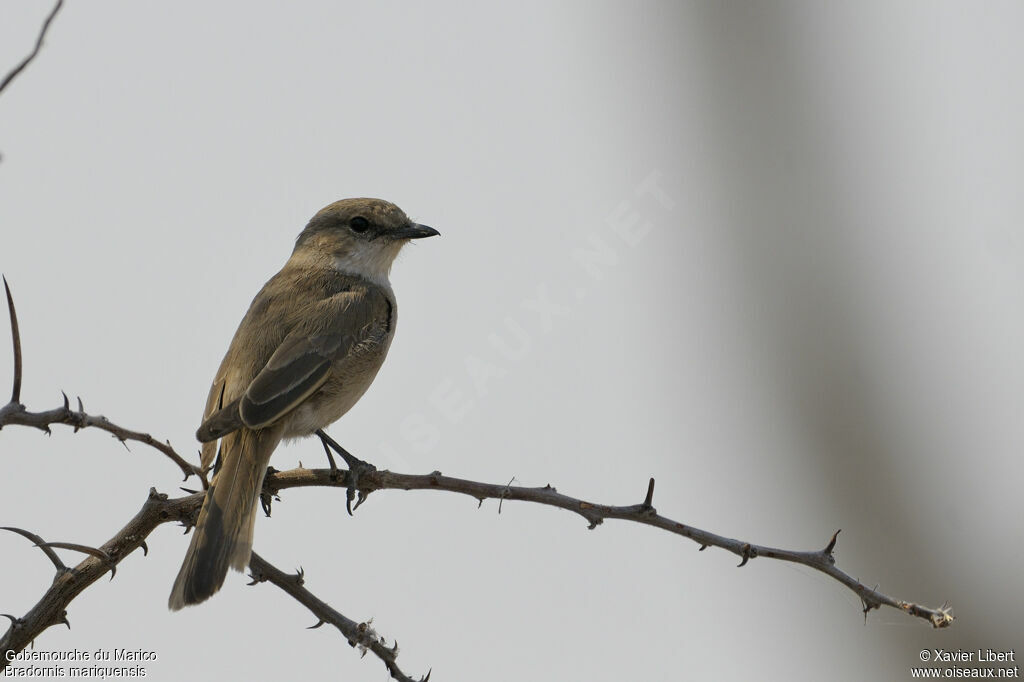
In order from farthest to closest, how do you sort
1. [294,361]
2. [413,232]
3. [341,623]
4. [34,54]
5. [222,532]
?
[413,232] < [294,361] < [222,532] < [341,623] < [34,54]

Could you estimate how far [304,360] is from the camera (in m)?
5.75

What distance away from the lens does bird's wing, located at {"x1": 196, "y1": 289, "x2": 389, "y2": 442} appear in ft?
16.8

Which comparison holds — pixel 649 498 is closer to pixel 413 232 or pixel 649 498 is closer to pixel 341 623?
pixel 341 623

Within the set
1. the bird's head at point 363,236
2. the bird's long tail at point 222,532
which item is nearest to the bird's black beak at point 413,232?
the bird's head at point 363,236

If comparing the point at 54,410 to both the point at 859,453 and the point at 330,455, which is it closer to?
the point at 330,455

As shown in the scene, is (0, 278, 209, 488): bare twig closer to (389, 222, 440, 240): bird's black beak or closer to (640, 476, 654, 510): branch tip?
(640, 476, 654, 510): branch tip

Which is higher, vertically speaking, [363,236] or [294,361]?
[363,236]

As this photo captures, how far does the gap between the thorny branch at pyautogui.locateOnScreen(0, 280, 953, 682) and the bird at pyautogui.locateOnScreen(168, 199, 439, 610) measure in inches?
20.1

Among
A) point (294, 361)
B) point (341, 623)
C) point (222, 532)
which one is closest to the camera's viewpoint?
point (341, 623)

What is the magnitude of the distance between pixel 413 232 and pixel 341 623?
156 inches

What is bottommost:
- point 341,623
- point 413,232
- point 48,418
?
point 341,623

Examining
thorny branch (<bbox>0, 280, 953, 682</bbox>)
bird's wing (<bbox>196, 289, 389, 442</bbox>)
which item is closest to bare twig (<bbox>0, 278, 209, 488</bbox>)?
thorny branch (<bbox>0, 280, 953, 682</bbox>)

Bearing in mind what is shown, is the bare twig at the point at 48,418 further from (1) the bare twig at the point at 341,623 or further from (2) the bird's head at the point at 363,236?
(2) the bird's head at the point at 363,236

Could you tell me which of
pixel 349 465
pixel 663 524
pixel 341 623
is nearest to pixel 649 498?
pixel 663 524
